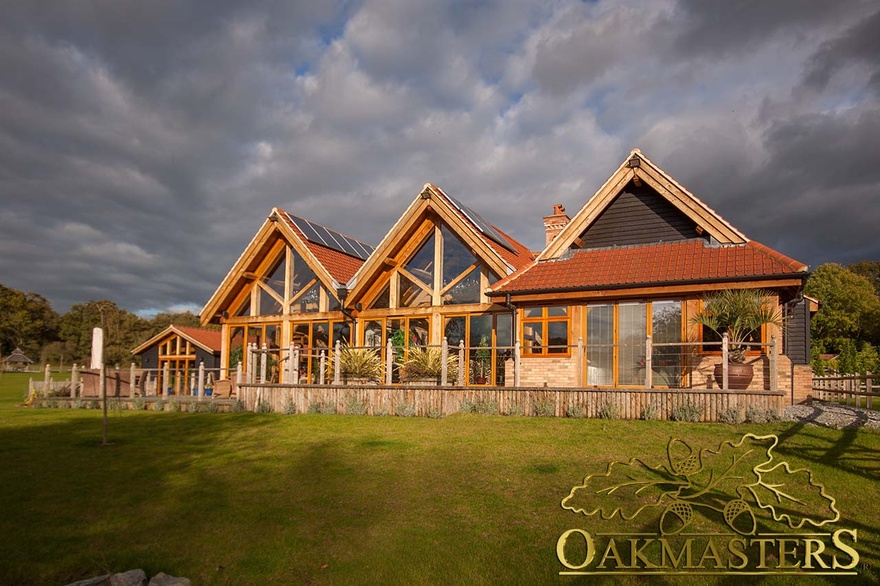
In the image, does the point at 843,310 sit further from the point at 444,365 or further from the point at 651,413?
the point at 444,365

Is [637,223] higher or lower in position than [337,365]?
higher

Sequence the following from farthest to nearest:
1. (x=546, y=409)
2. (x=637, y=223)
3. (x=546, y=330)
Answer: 1. (x=637, y=223)
2. (x=546, y=330)
3. (x=546, y=409)

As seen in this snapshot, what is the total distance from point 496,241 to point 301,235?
731cm

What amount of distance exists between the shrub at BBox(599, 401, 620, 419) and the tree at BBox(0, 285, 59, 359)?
79.4m

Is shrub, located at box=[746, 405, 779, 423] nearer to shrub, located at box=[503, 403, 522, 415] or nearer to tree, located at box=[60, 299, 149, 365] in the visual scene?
shrub, located at box=[503, 403, 522, 415]

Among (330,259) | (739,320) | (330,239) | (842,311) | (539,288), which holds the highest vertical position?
(330,239)

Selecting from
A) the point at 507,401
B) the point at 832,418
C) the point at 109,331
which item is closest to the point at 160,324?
the point at 109,331

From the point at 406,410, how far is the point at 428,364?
4.72 feet

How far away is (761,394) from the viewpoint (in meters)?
11.8

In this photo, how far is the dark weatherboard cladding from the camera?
56.9 feet

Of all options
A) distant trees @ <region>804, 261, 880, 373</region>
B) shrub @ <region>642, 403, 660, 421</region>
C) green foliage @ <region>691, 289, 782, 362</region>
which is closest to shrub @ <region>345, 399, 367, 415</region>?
shrub @ <region>642, 403, 660, 421</region>

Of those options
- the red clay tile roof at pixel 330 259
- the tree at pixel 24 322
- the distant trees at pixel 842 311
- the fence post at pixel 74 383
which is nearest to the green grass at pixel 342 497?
the red clay tile roof at pixel 330 259

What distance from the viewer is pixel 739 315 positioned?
45.5 feet

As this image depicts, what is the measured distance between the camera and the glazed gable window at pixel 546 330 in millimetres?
16875
